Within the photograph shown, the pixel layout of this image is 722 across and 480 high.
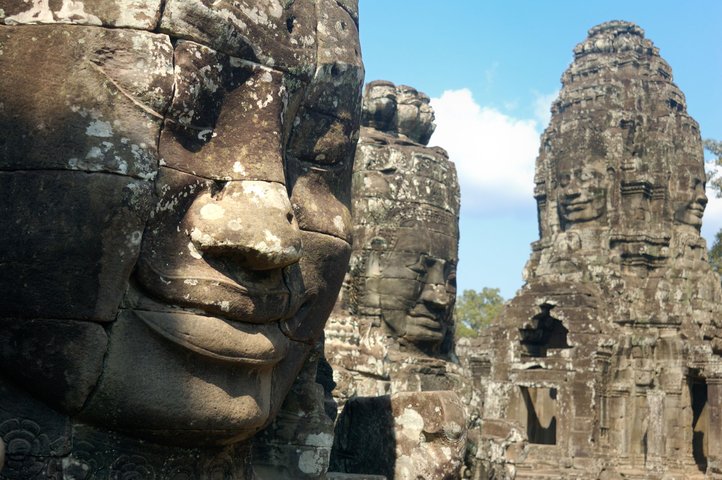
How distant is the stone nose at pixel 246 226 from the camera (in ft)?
10.1

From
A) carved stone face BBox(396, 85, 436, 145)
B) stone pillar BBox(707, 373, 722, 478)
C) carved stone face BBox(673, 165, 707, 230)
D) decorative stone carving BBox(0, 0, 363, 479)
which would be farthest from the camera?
carved stone face BBox(673, 165, 707, 230)

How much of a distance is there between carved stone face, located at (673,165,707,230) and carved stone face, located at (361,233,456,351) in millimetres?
18694

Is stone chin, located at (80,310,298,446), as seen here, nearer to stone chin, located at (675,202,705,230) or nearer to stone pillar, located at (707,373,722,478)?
stone pillar, located at (707,373,722,478)

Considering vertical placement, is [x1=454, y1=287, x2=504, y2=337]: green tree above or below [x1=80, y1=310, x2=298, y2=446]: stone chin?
above

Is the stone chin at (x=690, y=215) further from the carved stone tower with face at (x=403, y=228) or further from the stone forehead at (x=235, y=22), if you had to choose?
the stone forehead at (x=235, y=22)

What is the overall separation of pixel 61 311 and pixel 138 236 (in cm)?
32

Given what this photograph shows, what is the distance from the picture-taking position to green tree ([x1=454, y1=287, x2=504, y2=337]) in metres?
49.8

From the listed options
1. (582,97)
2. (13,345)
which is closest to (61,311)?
(13,345)

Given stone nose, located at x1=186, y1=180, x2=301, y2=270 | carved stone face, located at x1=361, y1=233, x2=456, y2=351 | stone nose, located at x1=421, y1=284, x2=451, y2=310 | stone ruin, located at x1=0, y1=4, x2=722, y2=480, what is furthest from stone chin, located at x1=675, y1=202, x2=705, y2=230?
stone nose, located at x1=186, y1=180, x2=301, y2=270

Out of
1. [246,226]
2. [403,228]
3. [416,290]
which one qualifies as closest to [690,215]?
[416,290]

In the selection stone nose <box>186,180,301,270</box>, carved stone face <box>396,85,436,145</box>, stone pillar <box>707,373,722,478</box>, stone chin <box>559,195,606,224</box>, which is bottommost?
stone pillar <box>707,373,722,478</box>

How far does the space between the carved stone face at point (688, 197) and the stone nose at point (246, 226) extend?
26242 millimetres

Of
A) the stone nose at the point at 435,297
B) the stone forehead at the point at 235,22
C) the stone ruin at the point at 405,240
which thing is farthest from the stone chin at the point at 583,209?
the stone forehead at the point at 235,22

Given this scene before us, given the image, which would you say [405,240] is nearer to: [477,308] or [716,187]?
[716,187]
